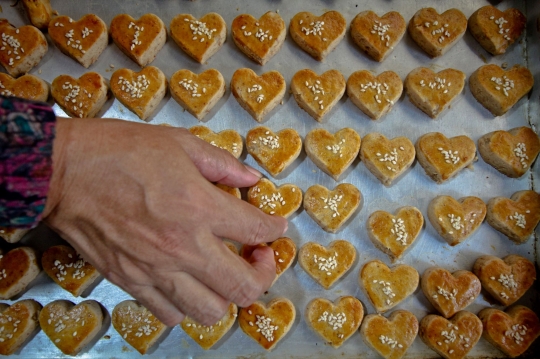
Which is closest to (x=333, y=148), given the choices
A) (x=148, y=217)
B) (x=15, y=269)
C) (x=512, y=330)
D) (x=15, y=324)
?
(x=148, y=217)

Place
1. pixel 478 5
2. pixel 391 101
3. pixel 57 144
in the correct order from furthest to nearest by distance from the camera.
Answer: pixel 478 5 → pixel 391 101 → pixel 57 144

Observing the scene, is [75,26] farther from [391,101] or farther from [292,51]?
[391,101]

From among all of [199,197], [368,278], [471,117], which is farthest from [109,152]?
[471,117]

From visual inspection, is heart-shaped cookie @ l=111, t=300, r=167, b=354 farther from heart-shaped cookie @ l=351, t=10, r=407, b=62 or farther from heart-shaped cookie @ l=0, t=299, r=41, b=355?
heart-shaped cookie @ l=351, t=10, r=407, b=62

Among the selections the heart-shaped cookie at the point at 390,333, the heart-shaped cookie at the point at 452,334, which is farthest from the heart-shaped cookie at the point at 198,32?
the heart-shaped cookie at the point at 452,334

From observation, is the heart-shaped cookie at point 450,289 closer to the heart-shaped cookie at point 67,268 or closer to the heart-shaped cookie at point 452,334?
the heart-shaped cookie at point 452,334

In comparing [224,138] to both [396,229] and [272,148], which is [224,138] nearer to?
[272,148]
